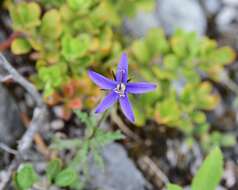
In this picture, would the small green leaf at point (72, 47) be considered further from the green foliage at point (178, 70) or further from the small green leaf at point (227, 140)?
the small green leaf at point (227, 140)

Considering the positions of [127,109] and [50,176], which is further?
[50,176]

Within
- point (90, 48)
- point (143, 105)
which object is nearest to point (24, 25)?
point (90, 48)

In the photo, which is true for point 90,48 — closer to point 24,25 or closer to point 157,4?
point 24,25

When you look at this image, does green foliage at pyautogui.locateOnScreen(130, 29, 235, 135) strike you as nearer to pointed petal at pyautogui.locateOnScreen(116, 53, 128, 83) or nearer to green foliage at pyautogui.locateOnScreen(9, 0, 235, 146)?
green foliage at pyautogui.locateOnScreen(9, 0, 235, 146)

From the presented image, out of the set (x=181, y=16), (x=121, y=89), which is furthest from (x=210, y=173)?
(x=181, y=16)

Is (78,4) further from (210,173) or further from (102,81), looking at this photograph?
(210,173)

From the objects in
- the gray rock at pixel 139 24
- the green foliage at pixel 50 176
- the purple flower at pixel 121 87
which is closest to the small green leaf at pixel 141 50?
the gray rock at pixel 139 24

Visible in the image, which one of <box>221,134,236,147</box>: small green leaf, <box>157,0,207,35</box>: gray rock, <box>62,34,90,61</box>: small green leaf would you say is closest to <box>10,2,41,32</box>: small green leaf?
<box>62,34,90,61</box>: small green leaf
